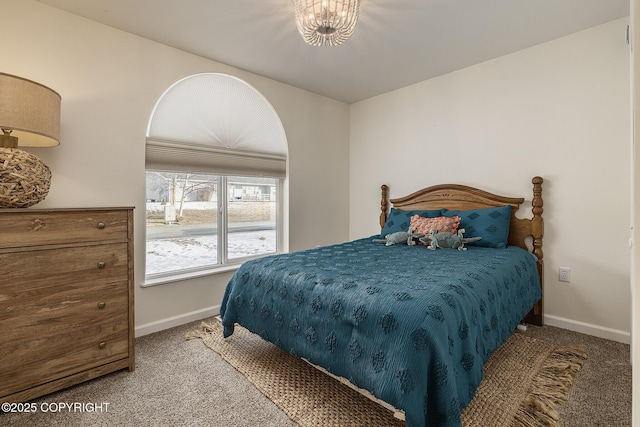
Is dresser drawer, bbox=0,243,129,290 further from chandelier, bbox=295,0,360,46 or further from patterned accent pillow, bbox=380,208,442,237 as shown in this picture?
patterned accent pillow, bbox=380,208,442,237

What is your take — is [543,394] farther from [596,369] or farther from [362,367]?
[362,367]

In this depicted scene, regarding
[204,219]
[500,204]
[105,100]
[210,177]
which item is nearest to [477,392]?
[500,204]

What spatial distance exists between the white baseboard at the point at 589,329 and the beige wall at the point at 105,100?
2965 millimetres

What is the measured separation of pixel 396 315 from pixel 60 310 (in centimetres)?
182

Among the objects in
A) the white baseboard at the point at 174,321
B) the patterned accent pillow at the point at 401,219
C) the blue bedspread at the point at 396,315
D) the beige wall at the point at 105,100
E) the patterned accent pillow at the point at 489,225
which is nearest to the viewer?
the blue bedspread at the point at 396,315

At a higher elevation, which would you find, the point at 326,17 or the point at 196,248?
the point at 326,17

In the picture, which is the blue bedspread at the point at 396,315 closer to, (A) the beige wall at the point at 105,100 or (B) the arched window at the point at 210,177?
(A) the beige wall at the point at 105,100

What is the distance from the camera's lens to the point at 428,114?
3451mm

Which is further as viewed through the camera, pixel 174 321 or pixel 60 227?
pixel 174 321

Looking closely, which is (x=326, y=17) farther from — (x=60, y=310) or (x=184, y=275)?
(x=184, y=275)

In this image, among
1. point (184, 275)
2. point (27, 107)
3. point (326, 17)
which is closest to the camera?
point (27, 107)

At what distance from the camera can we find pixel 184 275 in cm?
286

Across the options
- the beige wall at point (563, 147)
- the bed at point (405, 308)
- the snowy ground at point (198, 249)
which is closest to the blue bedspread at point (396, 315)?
the bed at point (405, 308)

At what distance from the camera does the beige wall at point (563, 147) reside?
2373 millimetres
